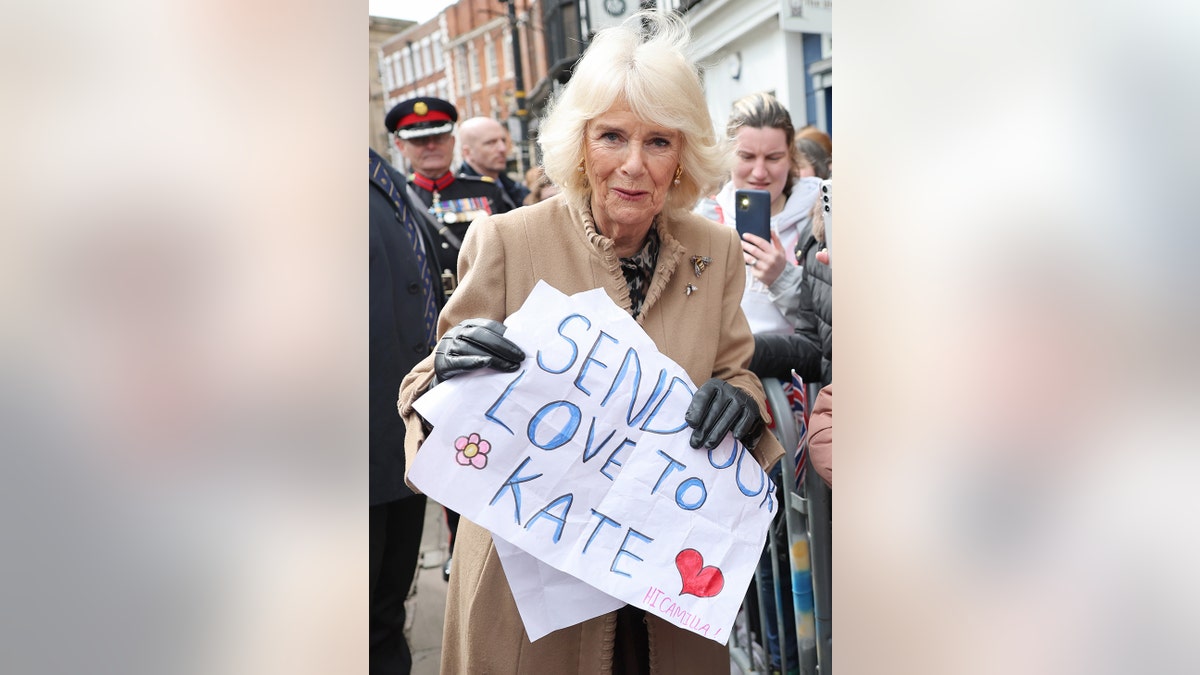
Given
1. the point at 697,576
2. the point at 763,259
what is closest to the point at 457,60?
the point at 763,259

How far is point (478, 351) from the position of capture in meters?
1.57

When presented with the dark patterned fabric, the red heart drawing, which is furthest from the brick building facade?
the red heart drawing

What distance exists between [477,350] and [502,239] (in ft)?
1.23

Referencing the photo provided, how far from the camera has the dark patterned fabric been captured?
1932 millimetres

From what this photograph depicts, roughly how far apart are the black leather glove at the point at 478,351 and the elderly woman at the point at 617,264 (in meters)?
0.13

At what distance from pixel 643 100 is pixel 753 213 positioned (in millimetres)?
1543

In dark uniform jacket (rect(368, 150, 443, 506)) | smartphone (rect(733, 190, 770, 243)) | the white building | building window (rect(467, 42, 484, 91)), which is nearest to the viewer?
dark uniform jacket (rect(368, 150, 443, 506))

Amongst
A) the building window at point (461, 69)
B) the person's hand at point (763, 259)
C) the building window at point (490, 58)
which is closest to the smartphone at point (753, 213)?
the person's hand at point (763, 259)

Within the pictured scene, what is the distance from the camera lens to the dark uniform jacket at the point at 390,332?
3.05m

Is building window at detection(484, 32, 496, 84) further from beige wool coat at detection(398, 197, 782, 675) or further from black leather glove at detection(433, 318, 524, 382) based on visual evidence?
black leather glove at detection(433, 318, 524, 382)

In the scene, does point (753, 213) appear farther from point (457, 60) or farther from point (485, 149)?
point (457, 60)

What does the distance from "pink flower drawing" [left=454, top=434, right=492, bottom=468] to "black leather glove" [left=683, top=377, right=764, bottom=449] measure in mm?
384
